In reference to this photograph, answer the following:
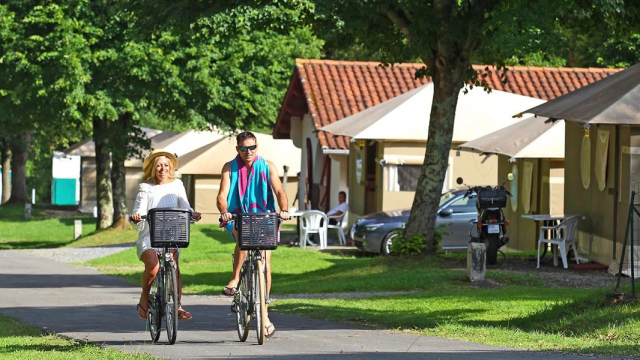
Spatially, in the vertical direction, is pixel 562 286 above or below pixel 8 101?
below

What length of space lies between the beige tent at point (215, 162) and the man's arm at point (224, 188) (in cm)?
2883

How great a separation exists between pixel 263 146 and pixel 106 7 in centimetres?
945

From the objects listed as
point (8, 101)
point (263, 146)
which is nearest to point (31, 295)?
point (8, 101)

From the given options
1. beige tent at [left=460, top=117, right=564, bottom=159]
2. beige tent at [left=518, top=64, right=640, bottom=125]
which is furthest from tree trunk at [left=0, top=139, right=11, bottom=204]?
beige tent at [left=518, top=64, right=640, bottom=125]

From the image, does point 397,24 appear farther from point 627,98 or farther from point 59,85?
point 59,85

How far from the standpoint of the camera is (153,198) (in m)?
10.2

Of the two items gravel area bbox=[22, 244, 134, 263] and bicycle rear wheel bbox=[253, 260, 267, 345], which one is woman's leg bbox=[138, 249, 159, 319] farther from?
gravel area bbox=[22, 244, 134, 263]

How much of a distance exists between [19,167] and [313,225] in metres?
33.5

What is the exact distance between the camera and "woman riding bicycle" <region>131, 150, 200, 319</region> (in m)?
10.1

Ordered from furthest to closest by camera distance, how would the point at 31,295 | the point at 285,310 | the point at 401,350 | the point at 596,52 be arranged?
the point at 596,52
the point at 31,295
the point at 285,310
the point at 401,350

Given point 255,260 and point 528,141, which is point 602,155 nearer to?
point 528,141

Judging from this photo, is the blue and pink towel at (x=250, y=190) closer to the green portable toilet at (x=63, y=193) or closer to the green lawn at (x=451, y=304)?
the green lawn at (x=451, y=304)

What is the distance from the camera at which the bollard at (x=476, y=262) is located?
1612 centimetres

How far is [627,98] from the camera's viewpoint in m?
15.5
